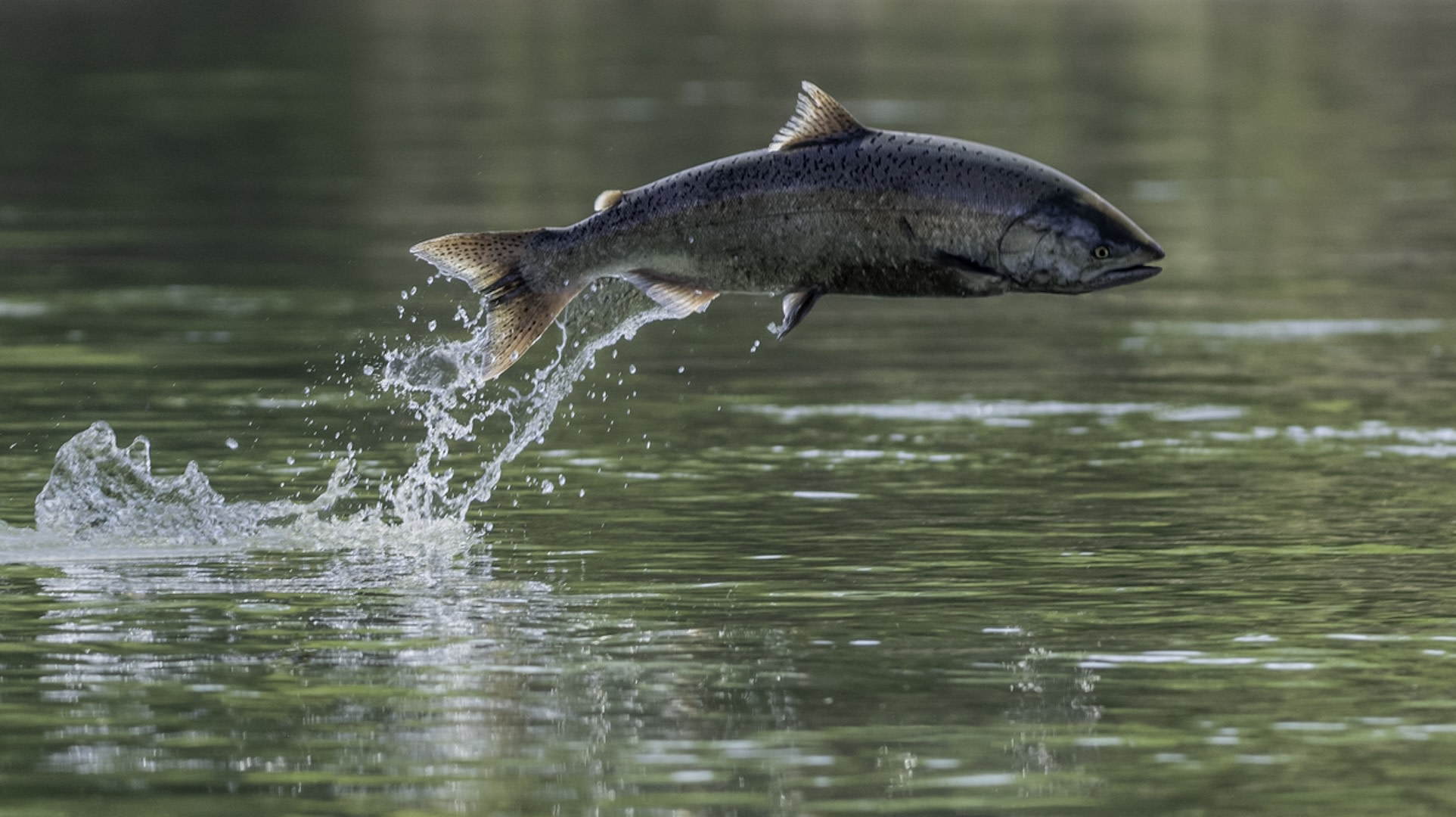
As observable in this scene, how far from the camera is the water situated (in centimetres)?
1038

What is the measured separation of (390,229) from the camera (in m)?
31.3

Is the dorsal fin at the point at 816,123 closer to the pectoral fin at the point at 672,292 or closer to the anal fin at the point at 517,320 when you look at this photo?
the pectoral fin at the point at 672,292

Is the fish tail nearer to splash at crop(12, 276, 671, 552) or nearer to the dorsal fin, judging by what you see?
the dorsal fin

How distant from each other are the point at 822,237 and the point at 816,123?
0.47 m

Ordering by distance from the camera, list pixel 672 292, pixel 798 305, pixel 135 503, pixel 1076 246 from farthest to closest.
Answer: pixel 135 503
pixel 672 292
pixel 798 305
pixel 1076 246

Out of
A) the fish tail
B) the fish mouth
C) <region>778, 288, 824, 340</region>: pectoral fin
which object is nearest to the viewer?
the fish mouth

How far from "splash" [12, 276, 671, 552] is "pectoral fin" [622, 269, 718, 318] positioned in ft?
6.71

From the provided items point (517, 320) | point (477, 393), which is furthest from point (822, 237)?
point (477, 393)

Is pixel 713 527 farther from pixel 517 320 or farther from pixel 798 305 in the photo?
pixel 798 305

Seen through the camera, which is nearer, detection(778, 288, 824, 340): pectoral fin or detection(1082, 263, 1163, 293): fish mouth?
detection(1082, 263, 1163, 293): fish mouth

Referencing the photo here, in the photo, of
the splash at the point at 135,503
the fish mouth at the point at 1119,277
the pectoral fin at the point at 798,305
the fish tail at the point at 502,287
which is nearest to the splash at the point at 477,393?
the fish tail at the point at 502,287

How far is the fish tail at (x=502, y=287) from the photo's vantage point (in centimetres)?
1199

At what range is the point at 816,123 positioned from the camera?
11.4 metres

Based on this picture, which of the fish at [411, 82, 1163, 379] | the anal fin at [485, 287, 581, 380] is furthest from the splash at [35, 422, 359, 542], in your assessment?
the fish at [411, 82, 1163, 379]
